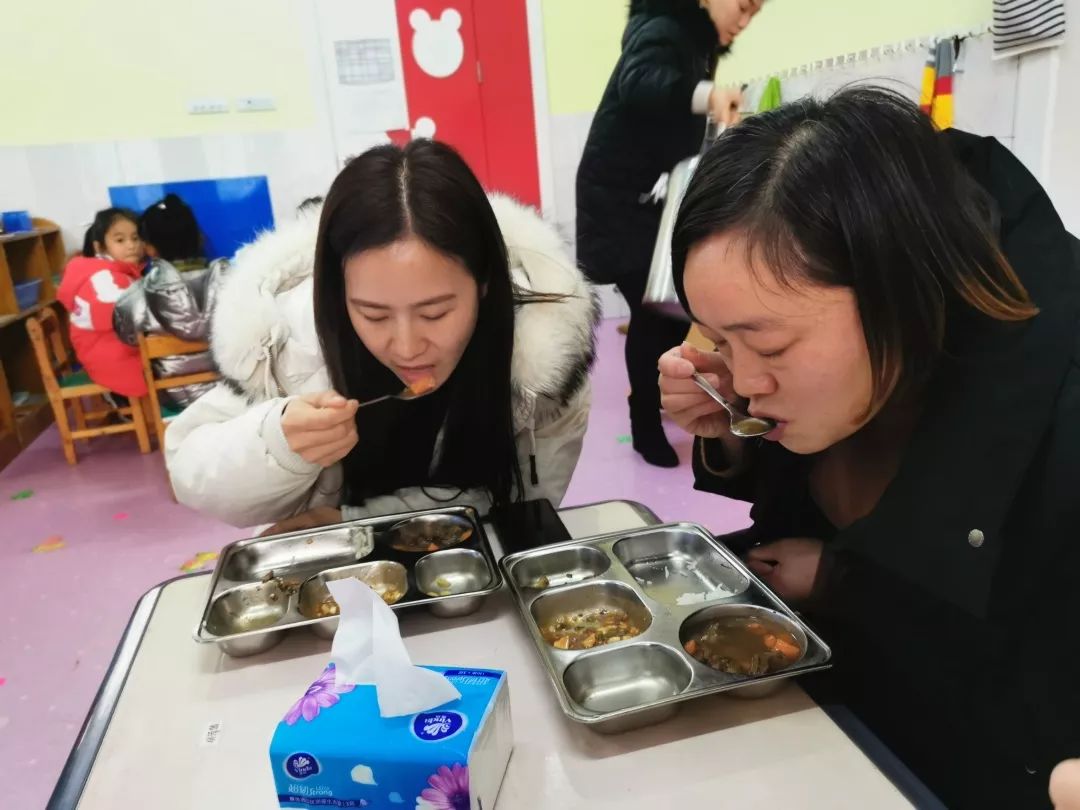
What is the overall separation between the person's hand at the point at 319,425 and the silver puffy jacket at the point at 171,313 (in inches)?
81.3

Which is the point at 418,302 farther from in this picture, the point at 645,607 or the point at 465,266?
the point at 645,607

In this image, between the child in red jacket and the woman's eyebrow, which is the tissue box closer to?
the woman's eyebrow

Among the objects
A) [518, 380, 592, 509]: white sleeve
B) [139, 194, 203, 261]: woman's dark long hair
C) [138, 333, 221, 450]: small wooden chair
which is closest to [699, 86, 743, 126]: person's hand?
[518, 380, 592, 509]: white sleeve

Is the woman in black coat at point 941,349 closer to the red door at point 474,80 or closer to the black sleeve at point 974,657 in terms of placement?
the black sleeve at point 974,657

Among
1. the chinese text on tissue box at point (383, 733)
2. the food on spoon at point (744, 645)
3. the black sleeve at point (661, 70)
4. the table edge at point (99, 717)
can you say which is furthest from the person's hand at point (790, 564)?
the black sleeve at point (661, 70)

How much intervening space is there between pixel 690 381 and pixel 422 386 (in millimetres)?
433

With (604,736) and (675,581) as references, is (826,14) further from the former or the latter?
(604,736)

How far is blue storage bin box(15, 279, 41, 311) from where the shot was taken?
148 inches

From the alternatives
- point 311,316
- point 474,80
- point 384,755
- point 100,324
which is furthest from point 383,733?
point 474,80

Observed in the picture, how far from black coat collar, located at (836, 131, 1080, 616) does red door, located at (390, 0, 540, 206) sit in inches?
158

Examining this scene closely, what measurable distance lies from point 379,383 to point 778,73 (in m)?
3.21

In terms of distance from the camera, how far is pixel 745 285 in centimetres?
75

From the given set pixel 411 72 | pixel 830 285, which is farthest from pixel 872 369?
pixel 411 72

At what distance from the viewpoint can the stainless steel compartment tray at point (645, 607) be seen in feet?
2.62
